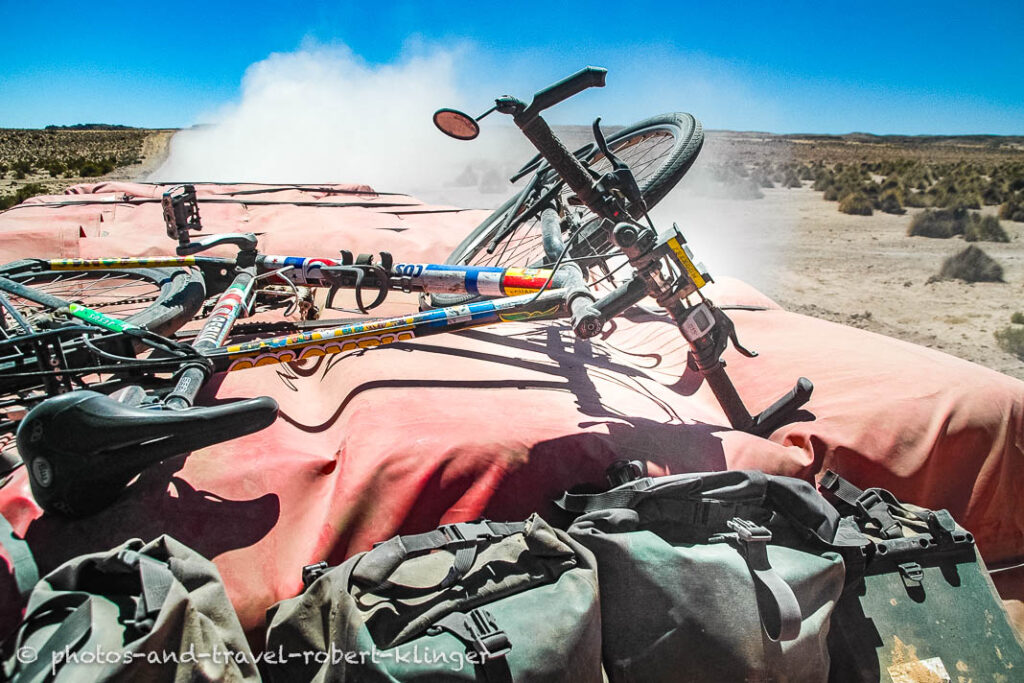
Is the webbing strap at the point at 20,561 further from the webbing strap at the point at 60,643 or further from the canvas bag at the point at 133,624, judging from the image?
the webbing strap at the point at 60,643

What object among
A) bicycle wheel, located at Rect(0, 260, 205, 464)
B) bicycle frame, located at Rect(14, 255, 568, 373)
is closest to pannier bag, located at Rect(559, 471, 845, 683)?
bicycle frame, located at Rect(14, 255, 568, 373)

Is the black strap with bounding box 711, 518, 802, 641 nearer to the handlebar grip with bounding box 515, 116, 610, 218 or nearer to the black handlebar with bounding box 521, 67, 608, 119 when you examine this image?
the handlebar grip with bounding box 515, 116, 610, 218

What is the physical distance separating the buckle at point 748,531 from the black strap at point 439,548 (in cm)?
59

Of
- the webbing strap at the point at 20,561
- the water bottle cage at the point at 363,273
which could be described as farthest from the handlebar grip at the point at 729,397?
the webbing strap at the point at 20,561

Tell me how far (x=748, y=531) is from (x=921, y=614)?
29.1 inches

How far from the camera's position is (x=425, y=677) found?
1.28 meters

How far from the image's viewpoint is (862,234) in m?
16.1

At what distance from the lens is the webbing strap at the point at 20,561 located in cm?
139

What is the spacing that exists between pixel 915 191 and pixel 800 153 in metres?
29.2

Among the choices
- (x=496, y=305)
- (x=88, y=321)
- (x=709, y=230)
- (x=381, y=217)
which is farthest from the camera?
(x=709, y=230)

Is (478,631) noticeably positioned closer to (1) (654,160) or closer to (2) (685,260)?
(2) (685,260)

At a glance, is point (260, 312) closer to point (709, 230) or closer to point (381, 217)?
point (381, 217)

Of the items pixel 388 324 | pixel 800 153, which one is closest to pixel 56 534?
pixel 388 324

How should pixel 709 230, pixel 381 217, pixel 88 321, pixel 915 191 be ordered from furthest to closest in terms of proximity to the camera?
pixel 915 191
pixel 709 230
pixel 381 217
pixel 88 321
